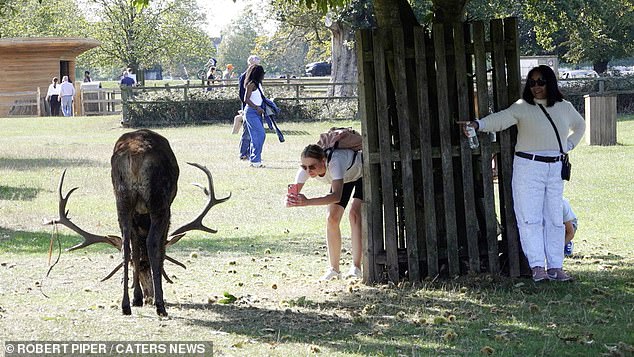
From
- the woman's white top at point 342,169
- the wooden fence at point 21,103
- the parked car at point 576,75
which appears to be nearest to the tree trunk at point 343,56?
the parked car at point 576,75

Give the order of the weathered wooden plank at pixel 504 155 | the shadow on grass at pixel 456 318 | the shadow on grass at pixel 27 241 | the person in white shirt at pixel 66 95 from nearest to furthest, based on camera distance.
Answer: 1. the shadow on grass at pixel 456 318
2. the weathered wooden plank at pixel 504 155
3. the shadow on grass at pixel 27 241
4. the person in white shirt at pixel 66 95

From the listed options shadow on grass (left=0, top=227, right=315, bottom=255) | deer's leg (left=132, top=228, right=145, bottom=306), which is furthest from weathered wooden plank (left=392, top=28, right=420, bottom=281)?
shadow on grass (left=0, top=227, right=315, bottom=255)

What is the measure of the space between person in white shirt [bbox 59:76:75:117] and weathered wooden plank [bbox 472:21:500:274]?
3709 centimetres

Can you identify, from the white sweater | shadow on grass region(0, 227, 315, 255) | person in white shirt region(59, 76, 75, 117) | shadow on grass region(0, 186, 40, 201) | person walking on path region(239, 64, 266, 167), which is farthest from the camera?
person in white shirt region(59, 76, 75, 117)

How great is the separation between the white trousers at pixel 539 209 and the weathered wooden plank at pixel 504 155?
182 millimetres

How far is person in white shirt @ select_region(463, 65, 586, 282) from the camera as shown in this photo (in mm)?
9891

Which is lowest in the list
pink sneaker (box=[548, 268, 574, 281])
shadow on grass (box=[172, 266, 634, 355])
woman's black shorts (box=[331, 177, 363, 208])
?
shadow on grass (box=[172, 266, 634, 355])

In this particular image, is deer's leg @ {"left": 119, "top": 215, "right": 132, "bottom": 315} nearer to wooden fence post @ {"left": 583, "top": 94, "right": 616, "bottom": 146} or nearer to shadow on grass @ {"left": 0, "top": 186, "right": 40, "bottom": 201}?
shadow on grass @ {"left": 0, "top": 186, "right": 40, "bottom": 201}

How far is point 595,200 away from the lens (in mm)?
16828

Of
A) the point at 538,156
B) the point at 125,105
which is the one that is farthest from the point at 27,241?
the point at 125,105

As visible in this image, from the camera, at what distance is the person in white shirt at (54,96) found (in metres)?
47.1

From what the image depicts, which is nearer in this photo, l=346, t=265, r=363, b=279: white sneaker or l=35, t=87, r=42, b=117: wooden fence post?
l=346, t=265, r=363, b=279: white sneaker

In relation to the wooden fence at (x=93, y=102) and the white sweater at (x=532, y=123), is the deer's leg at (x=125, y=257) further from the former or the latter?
the wooden fence at (x=93, y=102)

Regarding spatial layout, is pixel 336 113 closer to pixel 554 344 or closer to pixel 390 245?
pixel 390 245
